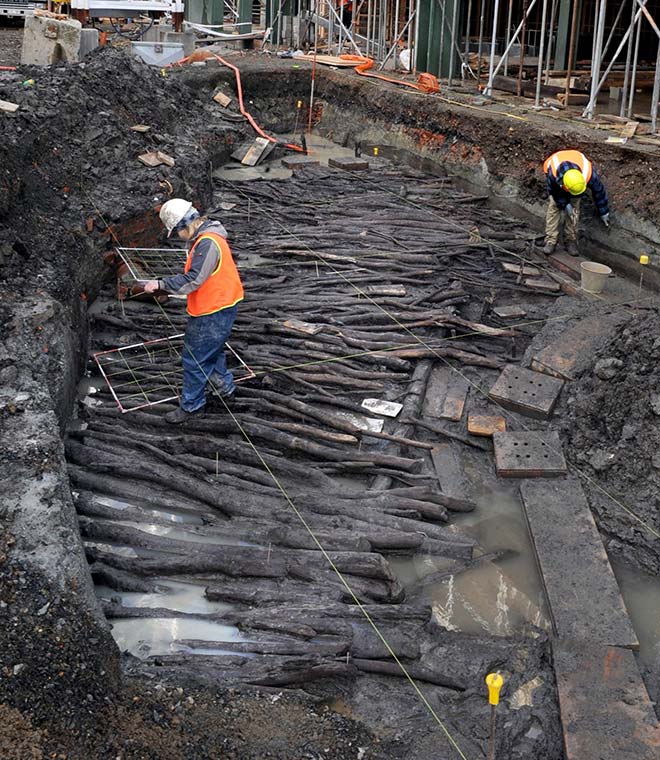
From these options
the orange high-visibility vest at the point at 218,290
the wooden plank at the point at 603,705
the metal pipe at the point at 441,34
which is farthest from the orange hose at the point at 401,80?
the wooden plank at the point at 603,705

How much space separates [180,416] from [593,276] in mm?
6110

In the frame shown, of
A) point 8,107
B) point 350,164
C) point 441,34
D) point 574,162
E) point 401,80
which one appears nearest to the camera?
point 8,107

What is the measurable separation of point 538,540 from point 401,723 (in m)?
2.32

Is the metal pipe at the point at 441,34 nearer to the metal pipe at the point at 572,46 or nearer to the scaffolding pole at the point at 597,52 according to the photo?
the metal pipe at the point at 572,46

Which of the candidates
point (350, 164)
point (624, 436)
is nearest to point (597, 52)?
point (350, 164)

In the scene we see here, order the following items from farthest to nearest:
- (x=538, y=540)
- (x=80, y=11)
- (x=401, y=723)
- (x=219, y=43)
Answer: (x=219, y=43), (x=80, y=11), (x=538, y=540), (x=401, y=723)

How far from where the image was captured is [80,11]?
69.5ft

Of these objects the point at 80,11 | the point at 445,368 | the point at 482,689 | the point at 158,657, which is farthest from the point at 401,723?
the point at 80,11

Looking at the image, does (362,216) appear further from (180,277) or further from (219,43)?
(219,43)

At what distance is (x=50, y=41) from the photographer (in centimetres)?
1833

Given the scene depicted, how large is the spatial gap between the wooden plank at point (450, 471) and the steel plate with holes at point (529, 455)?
37cm

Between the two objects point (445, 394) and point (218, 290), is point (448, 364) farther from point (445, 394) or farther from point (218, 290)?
point (218, 290)

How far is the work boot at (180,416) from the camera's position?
8.72 metres

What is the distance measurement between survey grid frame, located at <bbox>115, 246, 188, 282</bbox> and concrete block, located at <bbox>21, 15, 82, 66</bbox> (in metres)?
7.84
